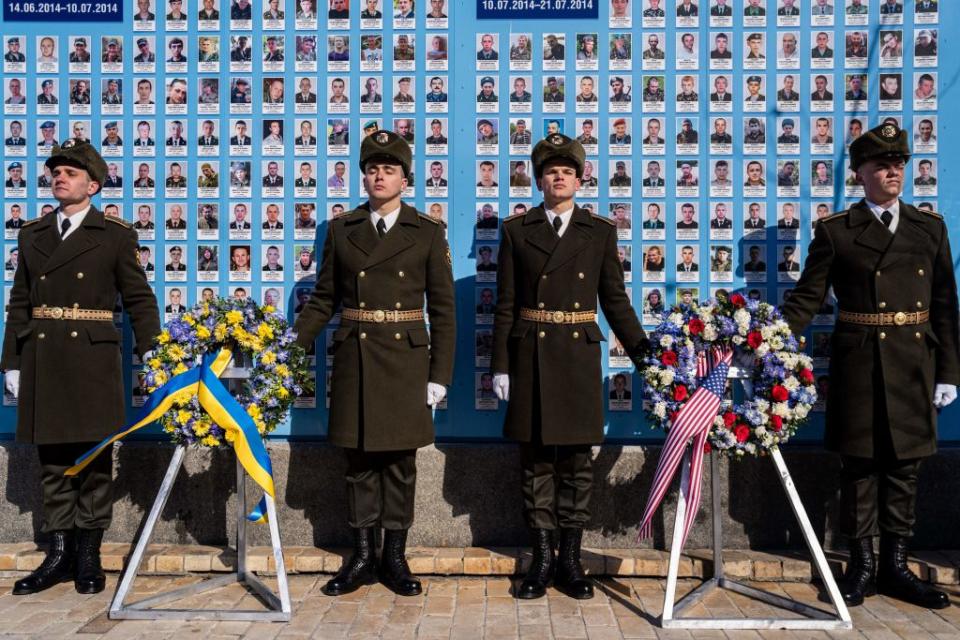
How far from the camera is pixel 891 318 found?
188 inches

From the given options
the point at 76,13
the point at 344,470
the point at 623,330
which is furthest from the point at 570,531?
the point at 76,13

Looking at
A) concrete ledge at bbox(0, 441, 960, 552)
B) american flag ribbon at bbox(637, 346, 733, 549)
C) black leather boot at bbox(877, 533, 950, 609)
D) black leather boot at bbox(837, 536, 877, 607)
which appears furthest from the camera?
concrete ledge at bbox(0, 441, 960, 552)

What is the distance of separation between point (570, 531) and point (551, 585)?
14.7 inches

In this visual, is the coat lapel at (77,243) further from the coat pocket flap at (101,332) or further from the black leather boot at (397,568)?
the black leather boot at (397,568)

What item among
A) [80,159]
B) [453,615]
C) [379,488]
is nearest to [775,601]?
[453,615]

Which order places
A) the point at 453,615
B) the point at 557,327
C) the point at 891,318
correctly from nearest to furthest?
the point at 453,615 < the point at 891,318 < the point at 557,327

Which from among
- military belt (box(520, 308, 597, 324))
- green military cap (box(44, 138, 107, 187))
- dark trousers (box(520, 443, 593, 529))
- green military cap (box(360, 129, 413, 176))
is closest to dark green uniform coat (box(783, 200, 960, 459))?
military belt (box(520, 308, 597, 324))

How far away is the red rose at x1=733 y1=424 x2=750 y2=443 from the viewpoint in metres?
4.50

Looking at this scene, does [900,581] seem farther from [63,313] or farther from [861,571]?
[63,313]

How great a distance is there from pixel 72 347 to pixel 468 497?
267cm

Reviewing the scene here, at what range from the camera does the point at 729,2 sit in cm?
561

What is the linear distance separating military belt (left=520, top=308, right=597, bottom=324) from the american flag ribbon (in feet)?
2.37

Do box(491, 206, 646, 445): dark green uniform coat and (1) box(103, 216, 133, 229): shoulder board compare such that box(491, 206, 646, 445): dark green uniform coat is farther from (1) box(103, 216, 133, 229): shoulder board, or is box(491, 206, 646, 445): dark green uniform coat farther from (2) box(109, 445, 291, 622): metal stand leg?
(1) box(103, 216, 133, 229): shoulder board

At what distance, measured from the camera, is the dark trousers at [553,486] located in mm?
4906
